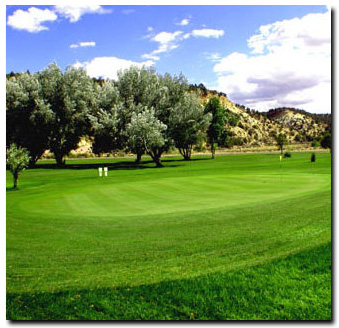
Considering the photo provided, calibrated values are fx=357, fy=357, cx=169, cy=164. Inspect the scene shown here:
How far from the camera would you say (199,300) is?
4293mm

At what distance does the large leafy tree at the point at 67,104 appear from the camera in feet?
86.2

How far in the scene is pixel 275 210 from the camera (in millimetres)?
8297

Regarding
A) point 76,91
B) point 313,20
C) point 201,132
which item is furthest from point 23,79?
point 313,20

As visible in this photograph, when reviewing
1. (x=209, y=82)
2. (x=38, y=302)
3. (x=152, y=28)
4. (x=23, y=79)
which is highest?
(x=23, y=79)

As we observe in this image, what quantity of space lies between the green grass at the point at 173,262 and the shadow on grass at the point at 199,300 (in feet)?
0.04

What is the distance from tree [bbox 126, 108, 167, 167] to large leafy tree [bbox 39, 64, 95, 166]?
166 inches

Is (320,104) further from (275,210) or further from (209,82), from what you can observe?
(275,210)

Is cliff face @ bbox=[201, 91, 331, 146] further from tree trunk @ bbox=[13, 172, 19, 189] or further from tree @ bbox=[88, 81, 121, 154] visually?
tree @ bbox=[88, 81, 121, 154]

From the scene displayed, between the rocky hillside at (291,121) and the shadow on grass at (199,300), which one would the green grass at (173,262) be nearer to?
the shadow on grass at (199,300)

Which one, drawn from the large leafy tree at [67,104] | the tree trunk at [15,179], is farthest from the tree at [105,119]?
the tree trunk at [15,179]

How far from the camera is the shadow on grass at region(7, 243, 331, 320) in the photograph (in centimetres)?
420

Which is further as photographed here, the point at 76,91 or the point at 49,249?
the point at 76,91

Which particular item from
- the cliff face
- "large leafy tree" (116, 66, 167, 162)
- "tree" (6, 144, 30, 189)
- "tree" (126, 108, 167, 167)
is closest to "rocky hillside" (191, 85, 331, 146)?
the cliff face
